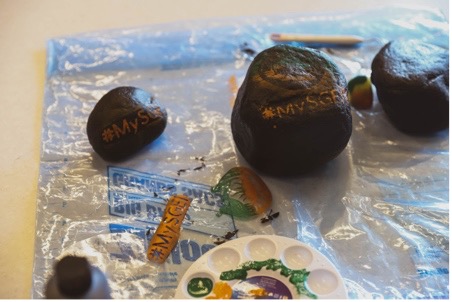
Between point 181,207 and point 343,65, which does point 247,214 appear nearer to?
point 181,207

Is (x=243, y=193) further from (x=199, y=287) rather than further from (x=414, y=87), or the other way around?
(x=414, y=87)

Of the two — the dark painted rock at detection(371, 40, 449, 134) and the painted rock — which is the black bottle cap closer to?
the painted rock

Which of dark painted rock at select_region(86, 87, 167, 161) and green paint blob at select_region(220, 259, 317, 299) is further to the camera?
dark painted rock at select_region(86, 87, 167, 161)

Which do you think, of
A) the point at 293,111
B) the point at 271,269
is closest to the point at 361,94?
the point at 293,111

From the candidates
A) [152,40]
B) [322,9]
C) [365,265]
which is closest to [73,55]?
[152,40]

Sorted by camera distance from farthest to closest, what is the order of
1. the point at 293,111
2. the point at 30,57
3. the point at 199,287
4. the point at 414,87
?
the point at 30,57 < the point at 414,87 < the point at 293,111 < the point at 199,287

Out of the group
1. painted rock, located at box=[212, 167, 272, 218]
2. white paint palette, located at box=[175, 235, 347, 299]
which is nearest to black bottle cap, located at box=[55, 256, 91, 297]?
white paint palette, located at box=[175, 235, 347, 299]
